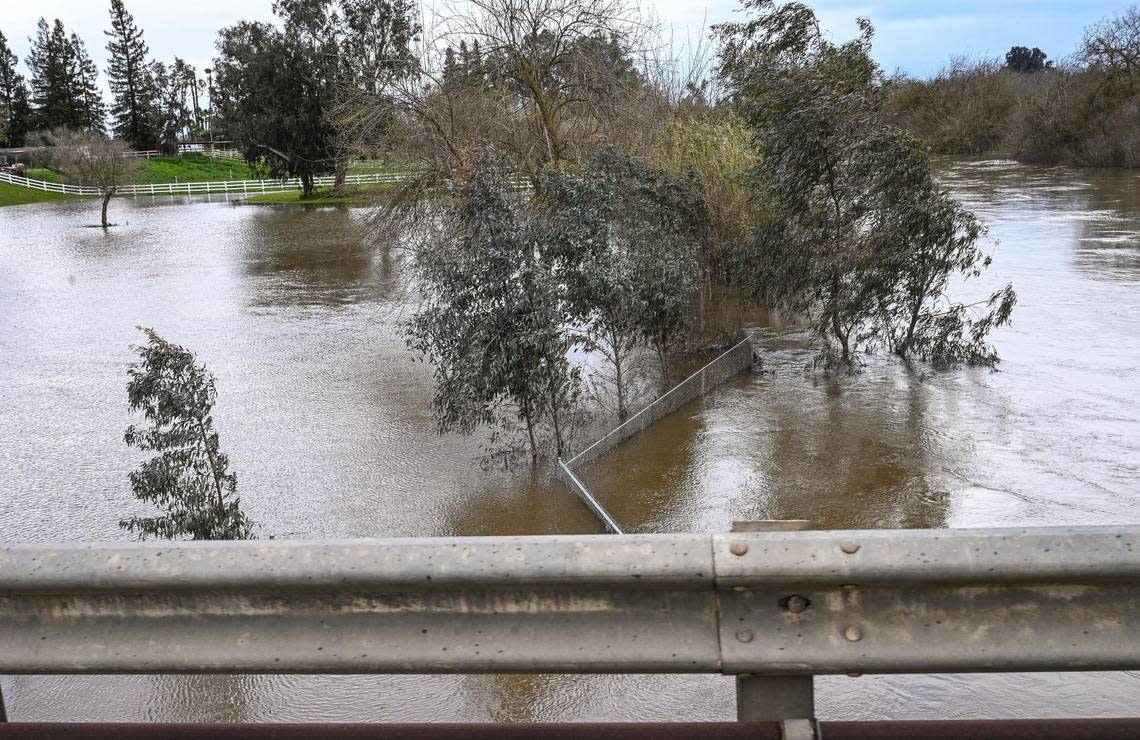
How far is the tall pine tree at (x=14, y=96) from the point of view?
8612 cm

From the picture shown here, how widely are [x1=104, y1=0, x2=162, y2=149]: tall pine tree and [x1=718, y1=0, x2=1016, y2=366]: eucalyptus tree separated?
82757 millimetres

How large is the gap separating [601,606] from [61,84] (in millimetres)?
99344

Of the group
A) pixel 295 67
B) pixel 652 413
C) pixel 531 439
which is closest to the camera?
pixel 531 439

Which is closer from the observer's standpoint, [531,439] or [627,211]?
[531,439]

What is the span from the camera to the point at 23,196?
6034 cm

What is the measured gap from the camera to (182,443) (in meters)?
7.87

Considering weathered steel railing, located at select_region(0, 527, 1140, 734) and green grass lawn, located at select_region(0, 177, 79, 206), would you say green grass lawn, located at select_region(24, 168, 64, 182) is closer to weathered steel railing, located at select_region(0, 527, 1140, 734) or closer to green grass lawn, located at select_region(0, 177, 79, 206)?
green grass lawn, located at select_region(0, 177, 79, 206)

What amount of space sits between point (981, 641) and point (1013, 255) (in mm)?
23928

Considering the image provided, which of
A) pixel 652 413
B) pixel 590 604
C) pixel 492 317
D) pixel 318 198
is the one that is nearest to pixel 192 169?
pixel 318 198

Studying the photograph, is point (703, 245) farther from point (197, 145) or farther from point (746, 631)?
point (197, 145)

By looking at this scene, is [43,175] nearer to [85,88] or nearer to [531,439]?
[85,88]

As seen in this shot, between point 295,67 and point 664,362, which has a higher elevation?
point 295,67

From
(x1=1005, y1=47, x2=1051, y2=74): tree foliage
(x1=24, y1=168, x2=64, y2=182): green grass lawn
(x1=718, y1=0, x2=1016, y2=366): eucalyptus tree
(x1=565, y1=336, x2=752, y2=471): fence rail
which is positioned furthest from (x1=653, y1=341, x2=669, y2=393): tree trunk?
(x1=1005, y1=47, x2=1051, y2=74): tree foliage

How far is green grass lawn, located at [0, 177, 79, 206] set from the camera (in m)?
58.5
